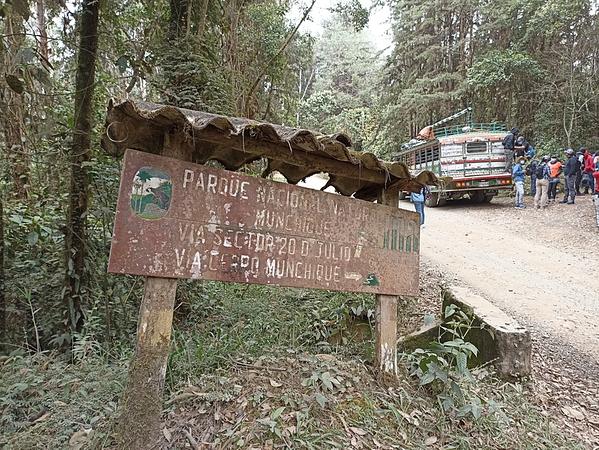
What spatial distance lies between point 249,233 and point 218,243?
0.22 m

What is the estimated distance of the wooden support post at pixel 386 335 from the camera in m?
3.40

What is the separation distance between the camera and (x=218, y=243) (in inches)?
106

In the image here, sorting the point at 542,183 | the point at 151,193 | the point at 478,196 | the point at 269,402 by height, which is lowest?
the point at 269,402

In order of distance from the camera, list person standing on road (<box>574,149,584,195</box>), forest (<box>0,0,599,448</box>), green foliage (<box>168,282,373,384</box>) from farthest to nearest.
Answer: person standing on road (<box>574,149,584,195</box>), forest (<box>0,0,599,448</box>), green foliage (<box>168,282,373,384</box>)

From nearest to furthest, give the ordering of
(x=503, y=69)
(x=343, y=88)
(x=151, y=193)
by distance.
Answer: (x=151, y=193), (x=503, y=69), (x=343, y=88)

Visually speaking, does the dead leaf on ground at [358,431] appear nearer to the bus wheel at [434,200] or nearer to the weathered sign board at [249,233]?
the weathered sign board at [249,233]

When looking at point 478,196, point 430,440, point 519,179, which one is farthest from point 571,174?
point 430,440

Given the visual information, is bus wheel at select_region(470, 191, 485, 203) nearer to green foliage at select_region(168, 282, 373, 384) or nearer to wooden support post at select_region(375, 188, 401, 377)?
green foliage at select_region(168, 282, 373, 384)

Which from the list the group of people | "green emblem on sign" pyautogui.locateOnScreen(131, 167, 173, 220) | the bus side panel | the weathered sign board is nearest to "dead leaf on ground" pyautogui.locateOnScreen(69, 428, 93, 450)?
the weathered sign board

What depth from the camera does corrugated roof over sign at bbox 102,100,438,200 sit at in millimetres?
2379

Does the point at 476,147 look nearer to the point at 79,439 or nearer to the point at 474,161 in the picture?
the point at 474,161

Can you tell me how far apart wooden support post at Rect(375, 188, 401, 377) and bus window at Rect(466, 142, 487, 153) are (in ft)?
36.9

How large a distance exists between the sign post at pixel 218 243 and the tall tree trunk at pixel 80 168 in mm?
1769

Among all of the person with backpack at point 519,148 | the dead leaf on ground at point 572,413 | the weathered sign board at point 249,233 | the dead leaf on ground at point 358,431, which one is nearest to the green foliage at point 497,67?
the person with backpack at point 519,148
